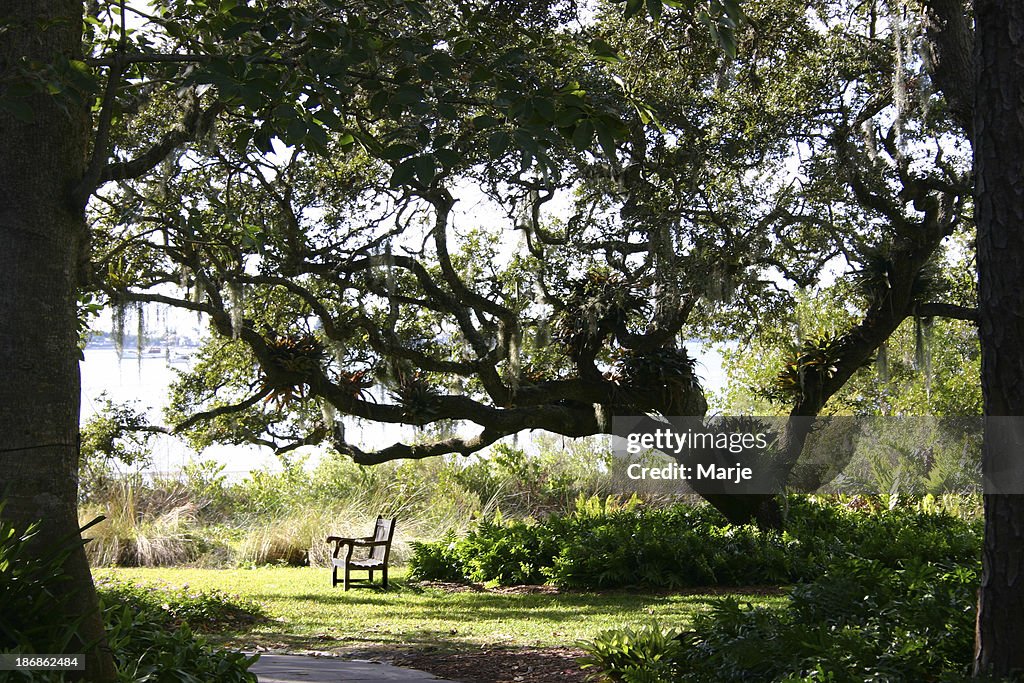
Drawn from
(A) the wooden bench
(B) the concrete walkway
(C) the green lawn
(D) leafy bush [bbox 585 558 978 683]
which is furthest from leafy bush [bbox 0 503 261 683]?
(A) the wooden bench

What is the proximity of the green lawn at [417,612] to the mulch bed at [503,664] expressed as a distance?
1.18 feet

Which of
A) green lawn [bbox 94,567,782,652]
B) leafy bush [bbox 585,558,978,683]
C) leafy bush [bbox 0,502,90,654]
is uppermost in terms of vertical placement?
leafy bush [bbox 0,502,90,654]

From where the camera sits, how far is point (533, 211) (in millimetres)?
9781

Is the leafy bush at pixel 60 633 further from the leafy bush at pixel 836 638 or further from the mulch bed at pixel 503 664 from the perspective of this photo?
the leafy bush at pixel 836 638

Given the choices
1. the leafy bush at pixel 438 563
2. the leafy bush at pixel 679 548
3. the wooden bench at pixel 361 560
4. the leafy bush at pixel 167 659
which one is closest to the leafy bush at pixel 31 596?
the leafy bush at pixel 167 659

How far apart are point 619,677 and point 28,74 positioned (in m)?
4.15

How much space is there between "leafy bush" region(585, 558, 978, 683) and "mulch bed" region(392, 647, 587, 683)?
0.53 meters

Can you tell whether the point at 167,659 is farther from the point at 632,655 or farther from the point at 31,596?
the point at 632,655

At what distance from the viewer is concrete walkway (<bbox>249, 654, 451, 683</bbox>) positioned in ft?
16.9

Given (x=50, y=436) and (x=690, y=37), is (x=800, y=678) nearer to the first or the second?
(x=50, y=436)

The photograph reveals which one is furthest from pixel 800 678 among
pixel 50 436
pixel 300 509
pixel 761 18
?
pixel 300 509

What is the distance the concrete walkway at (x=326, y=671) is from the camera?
203 inches

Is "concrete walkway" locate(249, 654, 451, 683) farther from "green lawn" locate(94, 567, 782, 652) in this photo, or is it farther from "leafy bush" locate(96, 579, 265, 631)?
"leafy bush" locate(96, 579, 265, 631)

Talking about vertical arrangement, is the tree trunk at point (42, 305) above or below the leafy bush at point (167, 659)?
above
